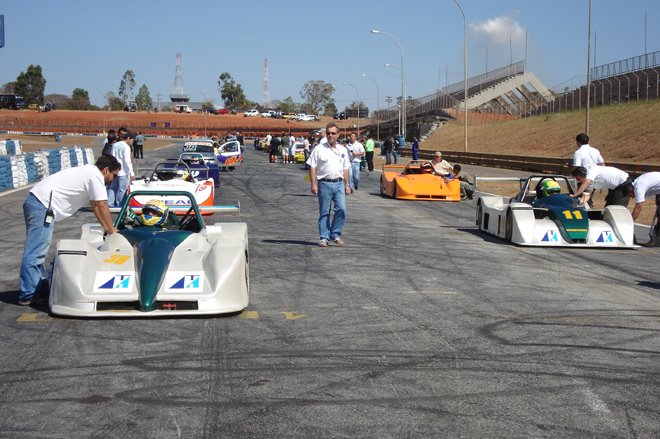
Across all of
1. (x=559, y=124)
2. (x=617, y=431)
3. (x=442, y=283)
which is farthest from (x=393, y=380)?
(x=559, y=124)

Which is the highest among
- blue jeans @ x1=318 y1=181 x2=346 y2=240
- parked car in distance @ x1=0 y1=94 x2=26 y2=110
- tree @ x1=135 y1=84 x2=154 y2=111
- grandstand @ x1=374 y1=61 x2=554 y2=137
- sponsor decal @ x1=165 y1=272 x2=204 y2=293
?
tree @ x1=135 y1=84 x2=154 y2=111

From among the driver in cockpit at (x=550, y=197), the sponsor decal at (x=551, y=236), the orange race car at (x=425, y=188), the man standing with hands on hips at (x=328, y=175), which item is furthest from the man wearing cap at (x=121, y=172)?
the sponsor decal at (x=551, y=236)

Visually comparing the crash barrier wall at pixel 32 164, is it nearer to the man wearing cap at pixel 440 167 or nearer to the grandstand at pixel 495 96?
the man wearing cap at pixel 440 167

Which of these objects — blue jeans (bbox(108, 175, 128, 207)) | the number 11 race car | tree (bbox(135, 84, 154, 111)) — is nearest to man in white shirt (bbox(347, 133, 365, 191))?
blue jeans (bbox(108, 175, 128, 207))

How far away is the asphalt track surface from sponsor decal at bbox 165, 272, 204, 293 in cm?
31

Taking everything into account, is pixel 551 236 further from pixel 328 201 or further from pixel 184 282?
pixel 184 282

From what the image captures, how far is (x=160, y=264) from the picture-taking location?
7.89 meters

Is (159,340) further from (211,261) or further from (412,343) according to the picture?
(412,343)

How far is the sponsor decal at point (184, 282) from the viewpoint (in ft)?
25.3

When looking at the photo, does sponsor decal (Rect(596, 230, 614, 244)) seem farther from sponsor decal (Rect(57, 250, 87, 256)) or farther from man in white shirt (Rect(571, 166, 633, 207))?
sponsor decal (Rect(57, 250, 87, 256))

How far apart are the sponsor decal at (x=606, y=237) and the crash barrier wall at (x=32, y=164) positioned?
18.1m

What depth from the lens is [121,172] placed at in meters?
17.4

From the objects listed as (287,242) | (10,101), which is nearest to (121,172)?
(287,242)

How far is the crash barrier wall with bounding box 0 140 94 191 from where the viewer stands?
25.8m
